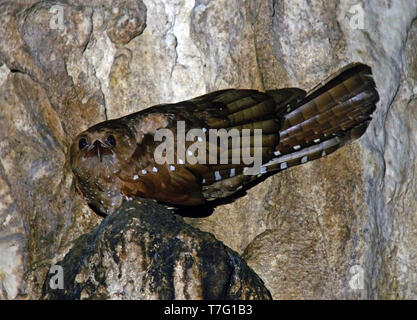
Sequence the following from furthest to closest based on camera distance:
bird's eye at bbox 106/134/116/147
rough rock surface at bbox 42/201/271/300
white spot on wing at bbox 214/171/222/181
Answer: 1. white spot on wing at bbox 214/171/222/181
2. bird's eye at bbox 106/134/116/147
3. rough rock surface at bbox 42/201/271/300

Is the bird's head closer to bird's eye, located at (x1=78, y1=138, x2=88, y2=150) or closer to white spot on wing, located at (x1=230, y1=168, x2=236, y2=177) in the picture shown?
bird's eye, located at (x1=78, y1=138, x2=88, y2=150)

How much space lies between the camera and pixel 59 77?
17.9ft

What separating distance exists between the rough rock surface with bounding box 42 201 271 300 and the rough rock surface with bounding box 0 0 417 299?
0.67 metres

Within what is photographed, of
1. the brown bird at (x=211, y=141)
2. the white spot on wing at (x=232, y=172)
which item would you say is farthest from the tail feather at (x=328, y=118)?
the white spot on wing at (x=232, y=172)

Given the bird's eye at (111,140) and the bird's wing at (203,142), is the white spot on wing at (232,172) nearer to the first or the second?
the bird's wing at (203,142)

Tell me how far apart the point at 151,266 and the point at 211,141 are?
90 centimetres

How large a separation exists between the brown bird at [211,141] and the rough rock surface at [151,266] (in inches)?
14.8

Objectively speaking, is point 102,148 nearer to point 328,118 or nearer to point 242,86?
point 242,86

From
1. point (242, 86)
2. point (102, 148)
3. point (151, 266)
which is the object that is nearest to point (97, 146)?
point (102, 148)

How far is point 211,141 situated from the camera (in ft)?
16.8

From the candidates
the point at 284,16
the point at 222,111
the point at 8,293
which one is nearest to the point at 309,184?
the point at 222,111

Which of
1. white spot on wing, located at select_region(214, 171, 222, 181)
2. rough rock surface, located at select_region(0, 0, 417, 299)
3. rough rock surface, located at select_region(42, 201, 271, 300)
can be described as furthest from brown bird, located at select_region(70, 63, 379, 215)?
rough rock surface, located at select_region(42, 201, 271, 300)

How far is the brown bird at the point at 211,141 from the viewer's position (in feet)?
16.6

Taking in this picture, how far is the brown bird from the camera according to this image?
5074 mm
